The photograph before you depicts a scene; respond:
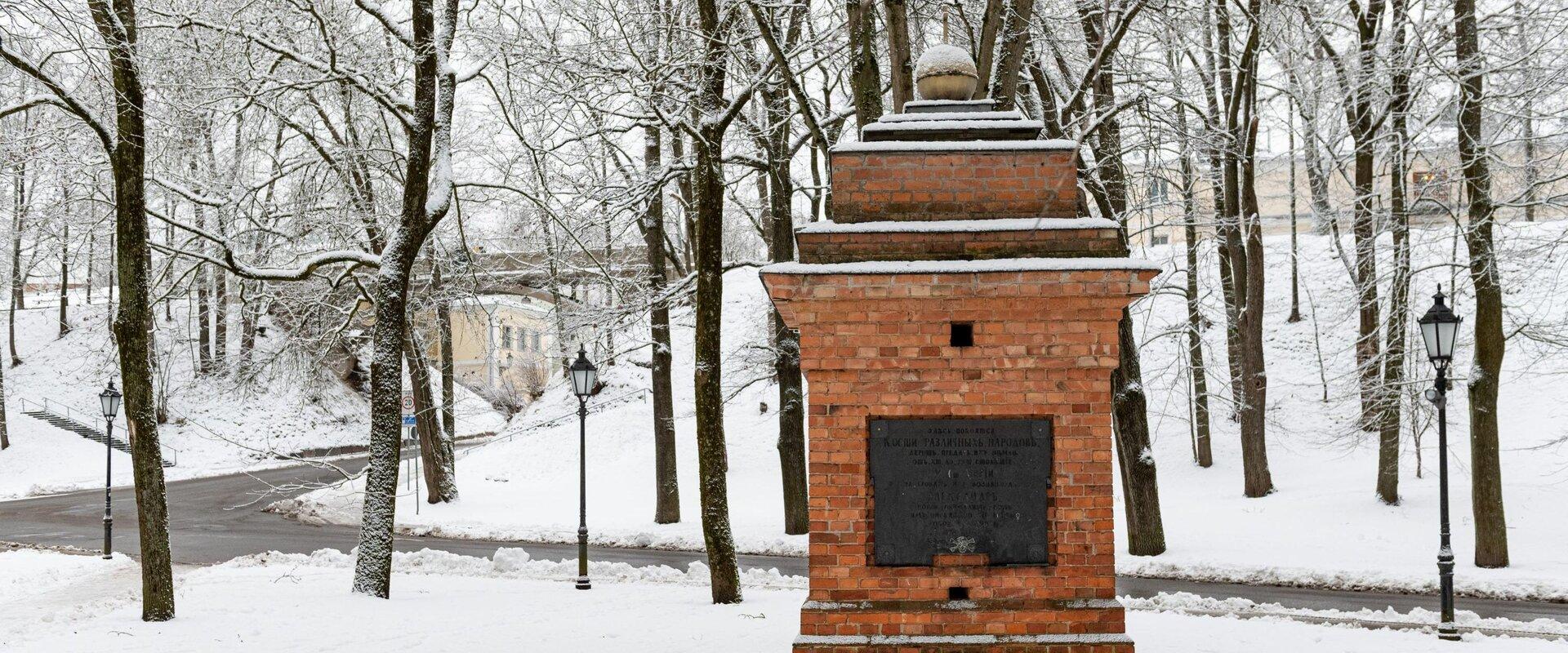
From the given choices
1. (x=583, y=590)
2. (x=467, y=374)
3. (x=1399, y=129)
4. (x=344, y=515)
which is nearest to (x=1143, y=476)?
(x=1399, y=129)

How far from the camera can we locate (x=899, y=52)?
1063 centimetres

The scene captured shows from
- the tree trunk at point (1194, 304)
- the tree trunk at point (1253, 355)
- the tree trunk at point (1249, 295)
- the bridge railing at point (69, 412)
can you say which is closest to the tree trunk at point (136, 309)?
the tree trunk at point (1194, 304)

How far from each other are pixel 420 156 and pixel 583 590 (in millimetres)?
5323

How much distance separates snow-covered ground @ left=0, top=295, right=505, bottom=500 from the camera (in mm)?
32500

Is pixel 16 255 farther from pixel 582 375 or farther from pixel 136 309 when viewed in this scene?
pixel 136 309

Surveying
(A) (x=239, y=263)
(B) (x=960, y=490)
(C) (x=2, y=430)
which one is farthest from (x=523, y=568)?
(C) (x=2, y=430)

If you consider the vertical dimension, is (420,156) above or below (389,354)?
above

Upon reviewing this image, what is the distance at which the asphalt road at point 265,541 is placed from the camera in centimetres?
1387

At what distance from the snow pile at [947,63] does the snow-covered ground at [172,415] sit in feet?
84.5

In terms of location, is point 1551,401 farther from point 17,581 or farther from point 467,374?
point 467,374

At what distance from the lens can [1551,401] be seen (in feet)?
79.4

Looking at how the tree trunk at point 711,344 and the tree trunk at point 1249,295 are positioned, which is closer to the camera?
the tree trunk at point 711,344

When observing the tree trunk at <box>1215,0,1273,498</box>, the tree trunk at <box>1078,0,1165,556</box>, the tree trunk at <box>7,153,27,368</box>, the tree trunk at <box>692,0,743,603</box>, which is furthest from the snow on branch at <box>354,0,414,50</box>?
the tree trunk at <box>7,153,27,368</box>

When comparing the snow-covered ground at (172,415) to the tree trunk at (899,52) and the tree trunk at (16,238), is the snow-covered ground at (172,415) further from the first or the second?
the tree trunk at (899,52)
